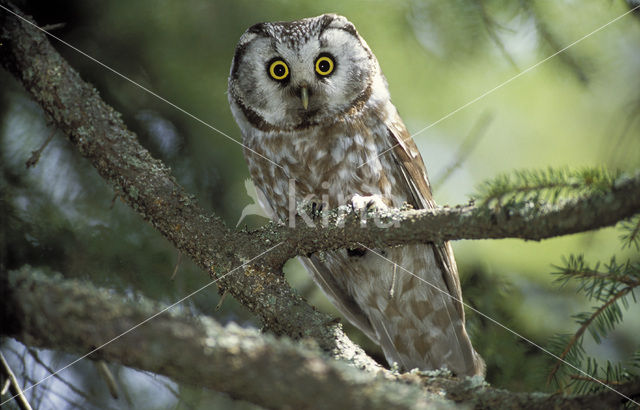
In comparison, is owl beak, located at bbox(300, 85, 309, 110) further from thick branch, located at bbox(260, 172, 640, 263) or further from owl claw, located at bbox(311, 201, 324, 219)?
thick branch, located at bbox(260, 172, 640, 263)

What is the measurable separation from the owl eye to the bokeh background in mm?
166

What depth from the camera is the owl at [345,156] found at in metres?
1.82

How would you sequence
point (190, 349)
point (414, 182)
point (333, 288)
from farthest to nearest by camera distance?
point (333, 288) → point (414, 182) → point (190, 349)

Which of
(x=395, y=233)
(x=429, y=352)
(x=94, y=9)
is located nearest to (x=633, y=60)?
(x=395, y=233)

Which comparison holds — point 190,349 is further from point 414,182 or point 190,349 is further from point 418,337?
point 418,337

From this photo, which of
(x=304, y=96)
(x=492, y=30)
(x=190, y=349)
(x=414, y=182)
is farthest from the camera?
(x=414, y=182)

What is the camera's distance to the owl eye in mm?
1840

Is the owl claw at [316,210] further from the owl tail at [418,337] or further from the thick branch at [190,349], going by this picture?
the thick branch at [190,349]

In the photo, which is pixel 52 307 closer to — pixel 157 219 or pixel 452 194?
pixel 157 219

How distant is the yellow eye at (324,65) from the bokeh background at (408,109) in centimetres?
20

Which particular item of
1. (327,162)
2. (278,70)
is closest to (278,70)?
(278,70)

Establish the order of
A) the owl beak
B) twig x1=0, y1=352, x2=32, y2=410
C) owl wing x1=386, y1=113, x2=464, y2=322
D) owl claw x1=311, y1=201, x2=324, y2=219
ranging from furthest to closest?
owl wing x1=386, y1=113, x2=464, y2=322, the owl beak, owl claw x1=311, y1=201, x2=324, y2=219, twig x1=0, y1=352, x2=32, y2=410

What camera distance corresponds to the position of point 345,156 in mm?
1823

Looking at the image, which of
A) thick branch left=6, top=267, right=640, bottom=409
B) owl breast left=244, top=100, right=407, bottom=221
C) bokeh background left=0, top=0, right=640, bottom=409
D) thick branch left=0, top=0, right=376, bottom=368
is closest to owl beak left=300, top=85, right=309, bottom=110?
owl breast left=244, top=100, right=407, bottom=221
